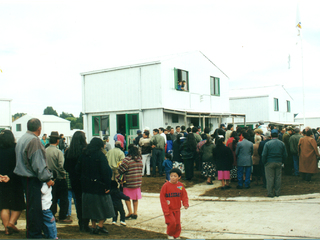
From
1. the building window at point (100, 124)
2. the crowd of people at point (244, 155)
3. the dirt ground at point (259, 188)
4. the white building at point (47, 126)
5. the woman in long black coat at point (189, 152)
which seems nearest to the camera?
the crowd of people at point (244, 155)

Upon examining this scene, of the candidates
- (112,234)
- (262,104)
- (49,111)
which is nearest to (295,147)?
(112,234)

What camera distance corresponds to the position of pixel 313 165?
10.9 meters

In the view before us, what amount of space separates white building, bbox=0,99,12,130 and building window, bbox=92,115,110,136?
592 inches

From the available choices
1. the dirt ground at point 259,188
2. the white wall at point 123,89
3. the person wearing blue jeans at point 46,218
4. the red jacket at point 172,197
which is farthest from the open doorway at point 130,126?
the person wearing blue jeans at point 46,218

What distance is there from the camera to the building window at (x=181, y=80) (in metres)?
19.4

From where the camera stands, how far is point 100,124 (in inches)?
826

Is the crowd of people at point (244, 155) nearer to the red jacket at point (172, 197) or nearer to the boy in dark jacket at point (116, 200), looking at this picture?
the boy in dark jacket at point (116, 200)

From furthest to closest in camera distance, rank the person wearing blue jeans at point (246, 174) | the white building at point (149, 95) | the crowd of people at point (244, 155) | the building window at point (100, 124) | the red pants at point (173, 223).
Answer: the building window at point (100, 124), the white building at point (149, 95), the person wearing blue jeans at point (246, 174), the crowd of people at point (244, 155), the red pants at point (173, 223)

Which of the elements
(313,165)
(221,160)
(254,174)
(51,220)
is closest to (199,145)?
(221,160)

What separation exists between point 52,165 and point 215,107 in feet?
58.8

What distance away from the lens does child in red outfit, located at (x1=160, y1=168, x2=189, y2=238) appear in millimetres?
5598

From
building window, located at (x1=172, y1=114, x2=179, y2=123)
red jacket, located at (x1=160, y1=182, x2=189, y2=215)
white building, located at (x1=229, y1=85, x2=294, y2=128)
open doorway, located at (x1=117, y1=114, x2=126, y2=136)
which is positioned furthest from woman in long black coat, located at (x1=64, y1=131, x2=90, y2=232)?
white building, located at (x1=229, y1=85, x2=294, y2=128)

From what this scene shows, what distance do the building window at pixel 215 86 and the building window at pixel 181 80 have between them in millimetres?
3430

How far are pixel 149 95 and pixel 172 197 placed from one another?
43.7 ft
